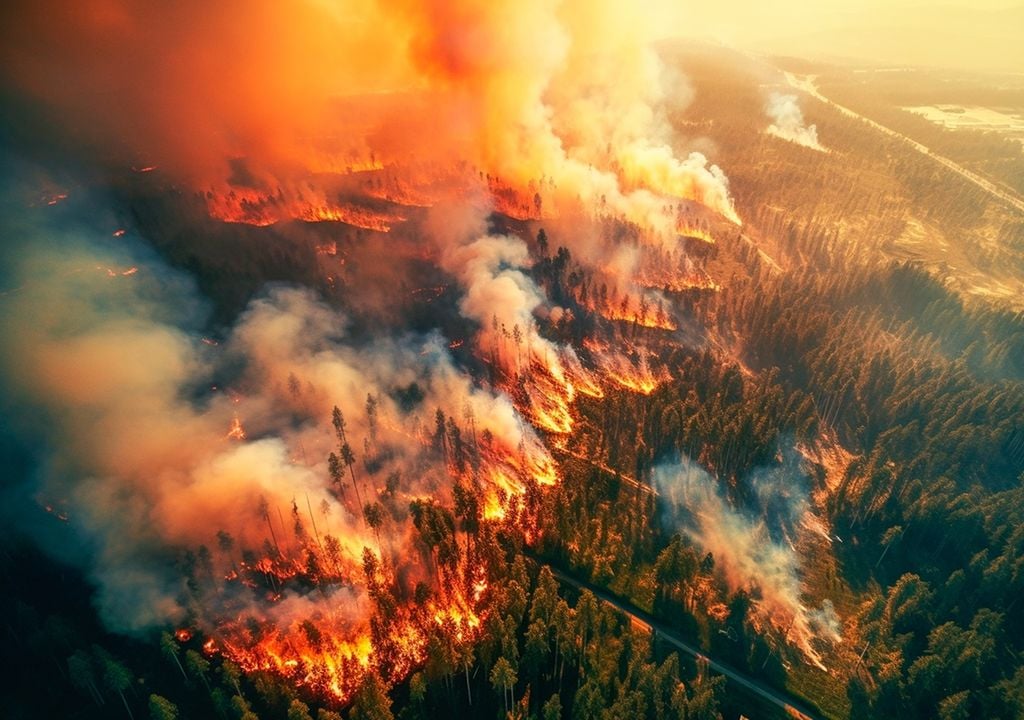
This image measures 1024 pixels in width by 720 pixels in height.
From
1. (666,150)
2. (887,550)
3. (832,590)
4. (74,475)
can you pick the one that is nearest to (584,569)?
(832,590)

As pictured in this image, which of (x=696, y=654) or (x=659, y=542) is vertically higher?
(x=659, y=542)

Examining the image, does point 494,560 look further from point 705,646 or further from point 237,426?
point 237,426

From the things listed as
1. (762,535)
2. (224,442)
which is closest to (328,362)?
(224,442)

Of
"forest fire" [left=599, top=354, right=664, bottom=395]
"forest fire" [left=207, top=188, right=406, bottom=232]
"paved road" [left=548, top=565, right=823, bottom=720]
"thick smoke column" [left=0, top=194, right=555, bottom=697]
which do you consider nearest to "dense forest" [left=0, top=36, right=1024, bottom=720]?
"paved road" [left=548, top=565, right=823, bottom=720]

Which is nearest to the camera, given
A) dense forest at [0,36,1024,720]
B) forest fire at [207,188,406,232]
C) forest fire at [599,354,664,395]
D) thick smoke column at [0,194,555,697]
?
dense forest at [0,36,1024,720]

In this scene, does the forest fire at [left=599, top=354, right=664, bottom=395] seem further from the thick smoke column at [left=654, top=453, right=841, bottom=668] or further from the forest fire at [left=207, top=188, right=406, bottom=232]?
the forest fire at [left=207, top=188, right=406, bottom=232]

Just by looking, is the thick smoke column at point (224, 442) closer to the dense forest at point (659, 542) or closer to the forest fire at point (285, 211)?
the dense forest at point (659, 542)

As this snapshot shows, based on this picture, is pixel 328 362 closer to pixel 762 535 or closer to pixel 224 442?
pixel 224 442
